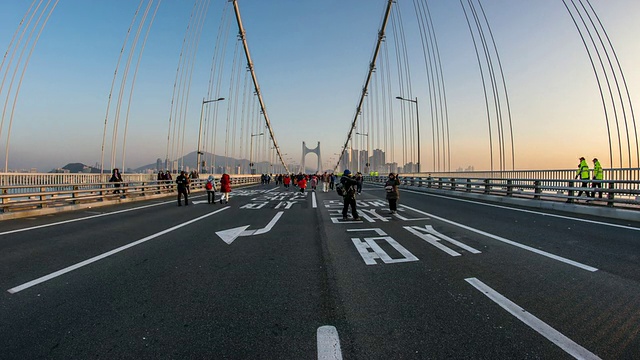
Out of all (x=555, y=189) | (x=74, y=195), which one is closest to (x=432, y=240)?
(x=555, y=189)

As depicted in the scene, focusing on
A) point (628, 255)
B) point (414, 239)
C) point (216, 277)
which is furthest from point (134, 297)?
point (628, 255)

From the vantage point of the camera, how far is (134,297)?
11.0ft

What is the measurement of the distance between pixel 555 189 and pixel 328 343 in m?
13.0

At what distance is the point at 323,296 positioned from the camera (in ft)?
10.9

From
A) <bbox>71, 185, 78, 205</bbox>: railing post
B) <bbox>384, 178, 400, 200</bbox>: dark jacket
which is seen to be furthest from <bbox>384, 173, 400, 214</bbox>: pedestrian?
<bbox>71, 185, 78, 205</bbox>: railing post

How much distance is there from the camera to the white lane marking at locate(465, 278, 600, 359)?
2.20 meters

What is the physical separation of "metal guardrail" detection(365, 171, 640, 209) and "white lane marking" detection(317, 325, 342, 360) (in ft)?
34.6

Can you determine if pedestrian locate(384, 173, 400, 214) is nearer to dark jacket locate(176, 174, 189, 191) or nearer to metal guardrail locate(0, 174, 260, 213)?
dark jacket locate(176, 174, 189, 191)

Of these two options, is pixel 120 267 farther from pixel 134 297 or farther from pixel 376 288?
pixel 376 288

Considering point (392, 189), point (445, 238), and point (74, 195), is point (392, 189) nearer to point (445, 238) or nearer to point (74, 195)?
point (445, 238)

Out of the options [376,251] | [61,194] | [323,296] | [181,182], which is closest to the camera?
[323,296]

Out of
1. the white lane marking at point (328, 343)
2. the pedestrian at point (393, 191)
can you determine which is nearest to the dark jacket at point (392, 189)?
the pedestrian at point (393, 191)

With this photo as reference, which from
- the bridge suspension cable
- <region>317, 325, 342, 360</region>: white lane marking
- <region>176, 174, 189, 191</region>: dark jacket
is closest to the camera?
<region>317, 325, 342, 360</region>: white lane marking

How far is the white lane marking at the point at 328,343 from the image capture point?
2.19 meters
